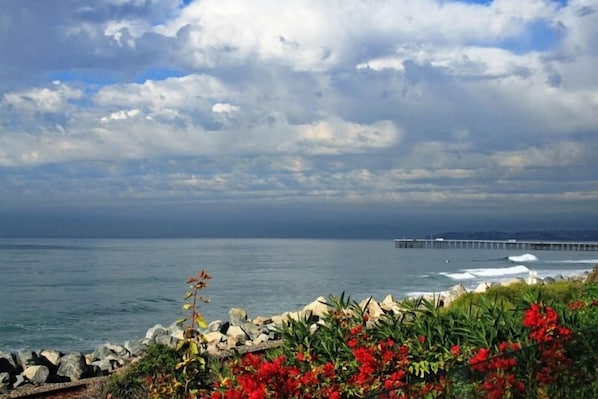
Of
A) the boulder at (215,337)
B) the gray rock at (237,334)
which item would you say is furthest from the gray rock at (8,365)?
the gray rock at (237,334)

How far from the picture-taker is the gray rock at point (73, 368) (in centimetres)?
1304

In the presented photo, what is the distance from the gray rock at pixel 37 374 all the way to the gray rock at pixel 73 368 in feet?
0.89

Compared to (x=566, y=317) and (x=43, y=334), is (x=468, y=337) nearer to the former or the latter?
(x=566, y=317)

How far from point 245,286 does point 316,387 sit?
1442 inches

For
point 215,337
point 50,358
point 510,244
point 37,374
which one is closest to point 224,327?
point 215,337

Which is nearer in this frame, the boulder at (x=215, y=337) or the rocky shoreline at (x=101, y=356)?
the rocky shoreline at (x=101, y=356)

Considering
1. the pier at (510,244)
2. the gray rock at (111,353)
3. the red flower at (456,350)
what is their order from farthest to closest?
the pier at (510,244), the gray rock at (111,353), the red flower at (456,350)

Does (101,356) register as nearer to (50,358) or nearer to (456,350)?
(50,358)

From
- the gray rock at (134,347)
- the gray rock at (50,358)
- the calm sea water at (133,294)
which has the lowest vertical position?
the calm sea water at (133,294)

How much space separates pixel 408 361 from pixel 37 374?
7873mm

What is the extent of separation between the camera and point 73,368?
1315cm

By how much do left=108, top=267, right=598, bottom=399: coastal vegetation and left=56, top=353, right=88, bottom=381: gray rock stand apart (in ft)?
10.4

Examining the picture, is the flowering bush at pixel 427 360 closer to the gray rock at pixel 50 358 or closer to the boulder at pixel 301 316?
the boulder at pixel 301 316

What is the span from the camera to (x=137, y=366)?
1016 centimetres
